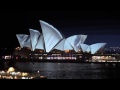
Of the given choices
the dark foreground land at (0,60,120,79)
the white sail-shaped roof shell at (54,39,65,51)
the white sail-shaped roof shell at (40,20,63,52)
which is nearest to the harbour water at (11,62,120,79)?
the dark foreground land at (0,60,120,79)

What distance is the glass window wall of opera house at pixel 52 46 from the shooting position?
59.0ft

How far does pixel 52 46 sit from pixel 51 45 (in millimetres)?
100

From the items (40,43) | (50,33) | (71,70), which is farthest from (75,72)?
(40,43)

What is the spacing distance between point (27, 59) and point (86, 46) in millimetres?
5181

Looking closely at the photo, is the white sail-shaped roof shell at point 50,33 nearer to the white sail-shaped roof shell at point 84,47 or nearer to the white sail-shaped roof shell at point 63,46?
the white sail-shaped roof shell at point 63,46

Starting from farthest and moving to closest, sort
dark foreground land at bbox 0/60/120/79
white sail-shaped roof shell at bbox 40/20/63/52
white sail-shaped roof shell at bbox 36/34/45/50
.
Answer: white sail-shaped roof shell at bbox 36/34/45/50 → white sail-shaped roof shell at bbox 40/20/63/52 → dark foreground land at bbox 0/60/120/79

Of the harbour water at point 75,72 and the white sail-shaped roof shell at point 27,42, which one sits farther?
the white sail-shaped roof shell at point 27,42

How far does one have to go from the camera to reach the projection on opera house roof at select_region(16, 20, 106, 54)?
58.6ft

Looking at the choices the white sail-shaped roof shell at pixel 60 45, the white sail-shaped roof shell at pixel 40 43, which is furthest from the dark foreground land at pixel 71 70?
the white sail-shaped roof shell at pixel 40 43

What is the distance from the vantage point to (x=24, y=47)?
856 inches

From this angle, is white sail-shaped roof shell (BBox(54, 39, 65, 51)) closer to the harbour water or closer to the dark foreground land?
the dark foreground land

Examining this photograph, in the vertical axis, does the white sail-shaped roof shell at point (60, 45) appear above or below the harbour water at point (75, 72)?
above

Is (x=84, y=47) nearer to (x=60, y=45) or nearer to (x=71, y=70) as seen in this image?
(x=60, y=45)
